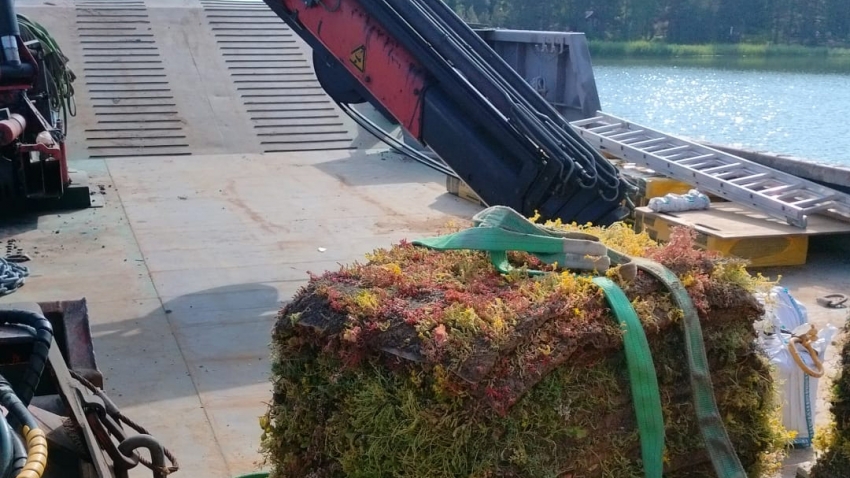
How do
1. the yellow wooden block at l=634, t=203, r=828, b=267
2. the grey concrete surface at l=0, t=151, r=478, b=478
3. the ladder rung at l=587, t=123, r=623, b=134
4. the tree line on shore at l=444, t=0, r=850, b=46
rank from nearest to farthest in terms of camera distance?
the grey concrete surface at l=0, t=151, r=478, b=478 → the yellow wooden block at l=634, t=203, r=828, b=267 → the ladder rung at l=587, t=123, r=623, b=134 → the tree line on shore at l=444, t=0, r=850, b=46

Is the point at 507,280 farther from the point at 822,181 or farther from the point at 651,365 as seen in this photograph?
the point at 822,181

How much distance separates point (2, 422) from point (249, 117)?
1226 cm

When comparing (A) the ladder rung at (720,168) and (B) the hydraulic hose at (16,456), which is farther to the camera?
(A) the ladder rung at (720,168)

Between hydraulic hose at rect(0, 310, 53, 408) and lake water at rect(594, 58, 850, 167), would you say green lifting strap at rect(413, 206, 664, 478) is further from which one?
lake water at rect(594, 58, 850, 167)

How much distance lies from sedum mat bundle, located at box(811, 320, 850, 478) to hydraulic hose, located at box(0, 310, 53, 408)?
106 inches

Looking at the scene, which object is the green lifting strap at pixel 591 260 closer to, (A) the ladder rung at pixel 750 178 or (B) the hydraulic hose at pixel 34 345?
(B) the hydraulic hose at pixel 34 345

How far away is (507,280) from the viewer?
10.7 ft

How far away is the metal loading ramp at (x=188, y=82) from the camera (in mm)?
13453

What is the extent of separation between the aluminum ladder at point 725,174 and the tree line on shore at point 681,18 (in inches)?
1057

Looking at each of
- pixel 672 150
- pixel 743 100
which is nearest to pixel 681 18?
pixel 743 100

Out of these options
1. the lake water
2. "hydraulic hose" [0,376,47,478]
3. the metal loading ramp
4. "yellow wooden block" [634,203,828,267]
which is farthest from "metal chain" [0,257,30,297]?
the lake water

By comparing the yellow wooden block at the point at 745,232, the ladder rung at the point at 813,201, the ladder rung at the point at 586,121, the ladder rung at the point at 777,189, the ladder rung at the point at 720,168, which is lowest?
the yellow wooden block at the point at 745,232

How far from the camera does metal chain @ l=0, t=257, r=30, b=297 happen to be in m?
7.38

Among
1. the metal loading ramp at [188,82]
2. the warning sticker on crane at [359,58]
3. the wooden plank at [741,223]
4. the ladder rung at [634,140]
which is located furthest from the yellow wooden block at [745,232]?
the metal loading ramp at [188,82]
